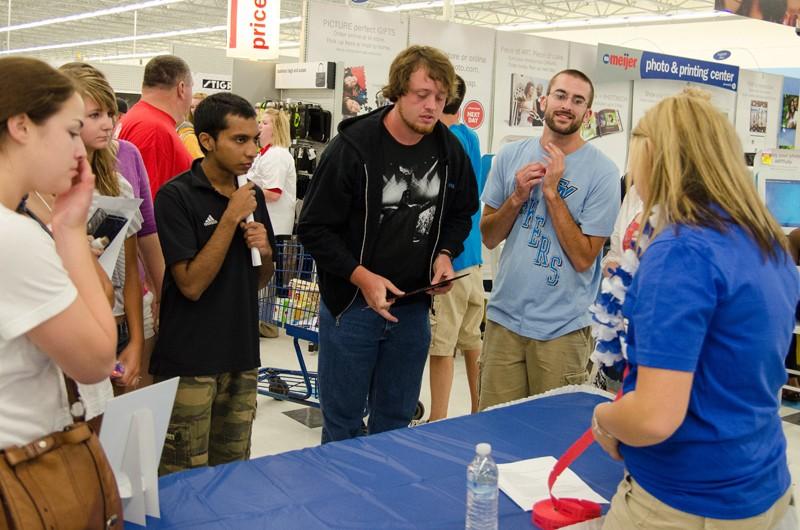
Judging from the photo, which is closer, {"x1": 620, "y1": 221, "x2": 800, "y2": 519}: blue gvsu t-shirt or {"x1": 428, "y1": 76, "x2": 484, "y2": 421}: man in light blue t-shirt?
{"x1": 620, "y1": 221, "x2": 800, "y2": 519}: blue gvsu t-shirt

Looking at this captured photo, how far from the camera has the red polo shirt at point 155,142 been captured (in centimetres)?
332

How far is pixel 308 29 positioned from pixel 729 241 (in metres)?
6.08

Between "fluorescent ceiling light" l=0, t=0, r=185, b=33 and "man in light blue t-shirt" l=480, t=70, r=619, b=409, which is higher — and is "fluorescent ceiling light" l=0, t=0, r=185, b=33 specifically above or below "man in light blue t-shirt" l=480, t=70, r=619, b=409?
above

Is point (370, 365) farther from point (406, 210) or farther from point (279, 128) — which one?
point (279, 128)

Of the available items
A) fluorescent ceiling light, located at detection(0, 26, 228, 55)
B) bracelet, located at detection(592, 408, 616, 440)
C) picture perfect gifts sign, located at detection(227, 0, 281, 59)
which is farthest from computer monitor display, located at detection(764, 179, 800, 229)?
fluorescent ceiling light, located at detection(0, 26, 228, 55)

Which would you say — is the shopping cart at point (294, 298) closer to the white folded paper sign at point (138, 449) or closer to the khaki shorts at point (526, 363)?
the khaki shorts at point (526, 363)

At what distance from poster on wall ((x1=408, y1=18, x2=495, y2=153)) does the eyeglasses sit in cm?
499

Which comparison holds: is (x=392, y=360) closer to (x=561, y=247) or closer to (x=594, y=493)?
(x=561, y=247)

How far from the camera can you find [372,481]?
198cm

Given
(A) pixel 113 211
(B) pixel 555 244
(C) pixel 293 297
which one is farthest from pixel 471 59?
(A) pixel 113 211

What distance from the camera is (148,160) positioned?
3.34 metres

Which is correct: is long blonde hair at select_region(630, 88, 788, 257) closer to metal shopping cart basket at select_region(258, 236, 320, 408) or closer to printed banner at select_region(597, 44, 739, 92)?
metal shopping cart basket at select_region(258, 236, 320, 408)

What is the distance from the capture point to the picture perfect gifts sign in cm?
850

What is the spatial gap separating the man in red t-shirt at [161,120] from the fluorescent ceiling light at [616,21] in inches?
490
